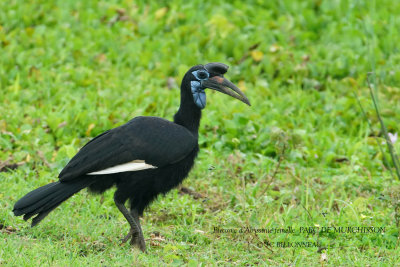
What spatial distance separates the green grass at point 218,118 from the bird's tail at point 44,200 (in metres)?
0.21

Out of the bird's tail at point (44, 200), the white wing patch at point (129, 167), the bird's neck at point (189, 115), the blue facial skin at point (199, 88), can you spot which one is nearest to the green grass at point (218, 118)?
the bird's tail at point (44, 200)

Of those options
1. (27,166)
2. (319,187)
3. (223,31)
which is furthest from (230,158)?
(223,31)

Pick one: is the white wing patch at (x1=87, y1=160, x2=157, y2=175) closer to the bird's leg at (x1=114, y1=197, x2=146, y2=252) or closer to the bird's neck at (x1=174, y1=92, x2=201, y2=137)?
the bird's leg at (x1=114, y1=197, x2=146, y2=252)

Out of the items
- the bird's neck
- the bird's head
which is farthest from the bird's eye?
the bird's neck

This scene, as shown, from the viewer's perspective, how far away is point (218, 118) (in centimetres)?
699

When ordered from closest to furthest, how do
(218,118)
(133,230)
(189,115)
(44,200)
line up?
(44,200)
(133,230)
(189,115)
(218,118)

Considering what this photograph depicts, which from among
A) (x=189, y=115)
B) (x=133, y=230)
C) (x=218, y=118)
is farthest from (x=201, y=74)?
(x=218, y=118)

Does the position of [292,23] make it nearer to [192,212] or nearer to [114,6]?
[114,6]

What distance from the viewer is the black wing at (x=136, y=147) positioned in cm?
459

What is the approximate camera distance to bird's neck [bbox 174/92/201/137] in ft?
16.4

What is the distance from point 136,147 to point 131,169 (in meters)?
0.18

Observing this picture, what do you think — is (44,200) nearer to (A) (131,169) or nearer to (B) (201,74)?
(A) (131,169)

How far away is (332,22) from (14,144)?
16.4 feet

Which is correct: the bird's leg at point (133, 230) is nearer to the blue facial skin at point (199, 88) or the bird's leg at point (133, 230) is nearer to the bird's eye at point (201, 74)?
the blue facial skin at point (199, 88)
